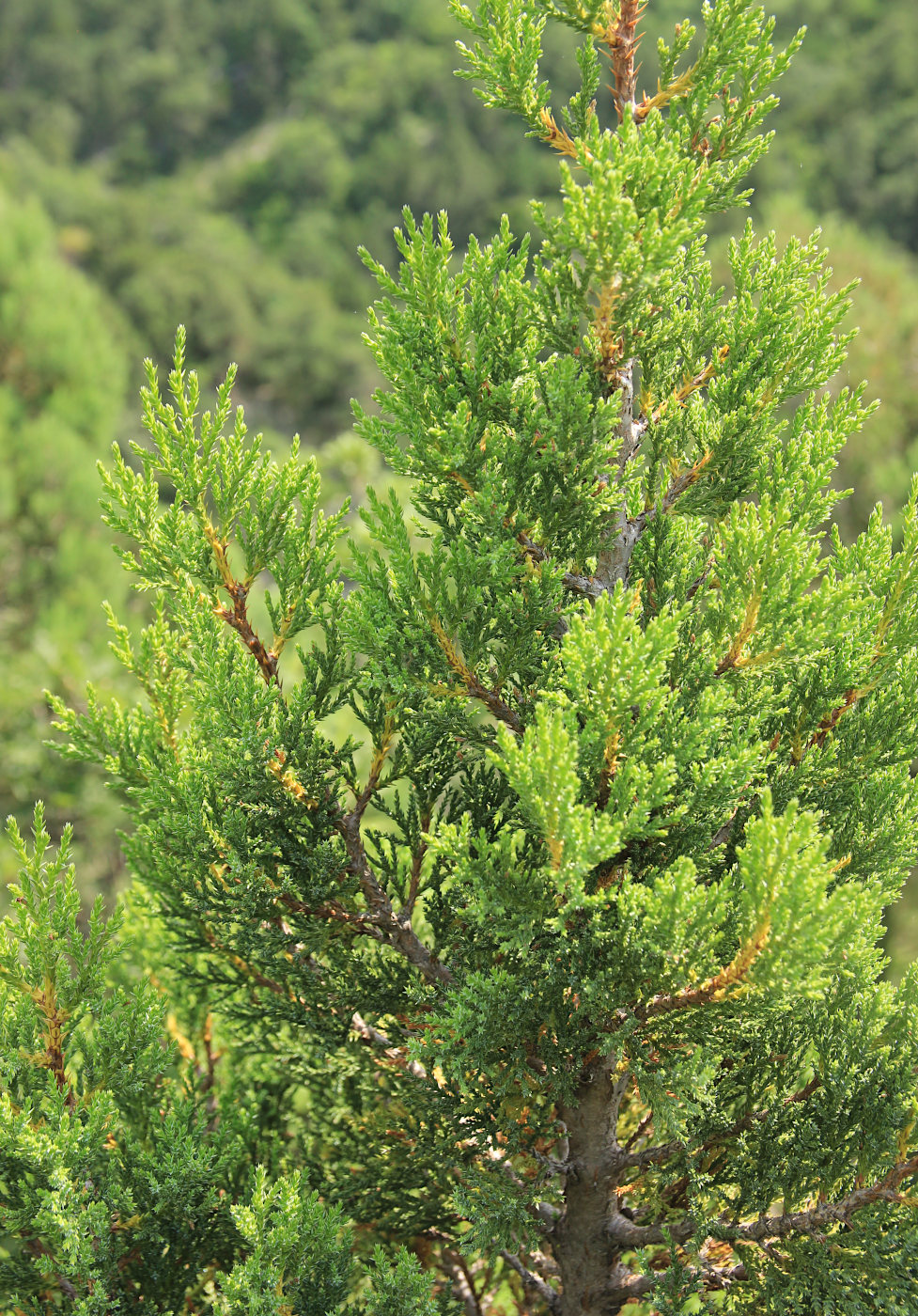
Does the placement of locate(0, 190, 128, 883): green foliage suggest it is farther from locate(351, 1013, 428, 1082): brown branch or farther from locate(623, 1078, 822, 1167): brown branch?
locate(623, 1078, 822, 1167): brown branch

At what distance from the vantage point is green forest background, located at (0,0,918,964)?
15336 mm

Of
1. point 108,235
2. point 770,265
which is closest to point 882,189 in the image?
point 108,235

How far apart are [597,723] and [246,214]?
245ft

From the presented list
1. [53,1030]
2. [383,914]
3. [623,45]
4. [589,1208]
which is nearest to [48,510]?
[53,1030]

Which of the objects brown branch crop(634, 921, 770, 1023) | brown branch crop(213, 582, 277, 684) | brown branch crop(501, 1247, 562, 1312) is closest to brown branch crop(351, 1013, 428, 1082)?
brown branch crop(501, 1247, 562, 1312)

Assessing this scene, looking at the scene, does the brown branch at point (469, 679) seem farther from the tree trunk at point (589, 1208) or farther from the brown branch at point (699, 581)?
the tree trunk at point (589, 1208)

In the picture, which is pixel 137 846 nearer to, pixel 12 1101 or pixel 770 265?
pixel 12 1101

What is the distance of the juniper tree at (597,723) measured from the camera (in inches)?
94.0

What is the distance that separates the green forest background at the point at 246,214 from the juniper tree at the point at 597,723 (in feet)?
2.49

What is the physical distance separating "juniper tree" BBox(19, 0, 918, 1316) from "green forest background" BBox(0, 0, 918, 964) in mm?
759

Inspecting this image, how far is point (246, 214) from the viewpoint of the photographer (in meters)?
68.1

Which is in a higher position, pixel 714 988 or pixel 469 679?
pixel 469 679

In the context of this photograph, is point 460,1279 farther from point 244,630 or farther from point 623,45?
point 623,45

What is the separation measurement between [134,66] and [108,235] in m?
32.3
